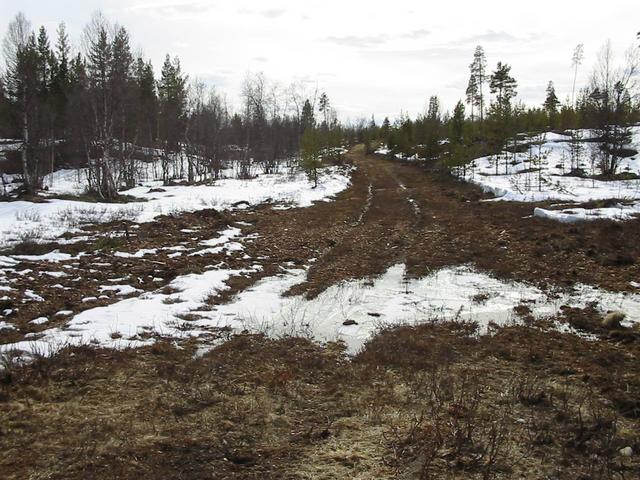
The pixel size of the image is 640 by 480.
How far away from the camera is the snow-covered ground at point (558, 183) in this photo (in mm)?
14844

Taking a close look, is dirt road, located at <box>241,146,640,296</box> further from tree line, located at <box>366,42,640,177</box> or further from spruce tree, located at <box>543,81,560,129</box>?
spruce tree, located at <box>543,81,560,129</box>

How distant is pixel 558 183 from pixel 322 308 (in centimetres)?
2103

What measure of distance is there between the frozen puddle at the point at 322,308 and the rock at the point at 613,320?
0.44 m

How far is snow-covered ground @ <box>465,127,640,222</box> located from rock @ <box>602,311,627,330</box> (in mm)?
8007

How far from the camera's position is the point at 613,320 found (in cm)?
686

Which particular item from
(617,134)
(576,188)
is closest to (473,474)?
(576,188)

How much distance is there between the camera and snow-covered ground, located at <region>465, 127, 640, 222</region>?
48.7 ft

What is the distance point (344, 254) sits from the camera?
12.7 m

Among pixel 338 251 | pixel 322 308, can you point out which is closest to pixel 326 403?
pixel 322 308

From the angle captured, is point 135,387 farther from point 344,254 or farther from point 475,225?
point 475,225

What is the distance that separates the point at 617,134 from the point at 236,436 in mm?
33131

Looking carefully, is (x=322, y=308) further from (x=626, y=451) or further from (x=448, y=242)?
(x=448, y=242)

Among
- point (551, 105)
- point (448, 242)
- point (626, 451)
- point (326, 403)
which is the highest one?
point (551, 105)

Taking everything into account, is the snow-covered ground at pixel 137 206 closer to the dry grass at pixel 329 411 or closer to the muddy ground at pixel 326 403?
the muddy ground at pixel 326 403
